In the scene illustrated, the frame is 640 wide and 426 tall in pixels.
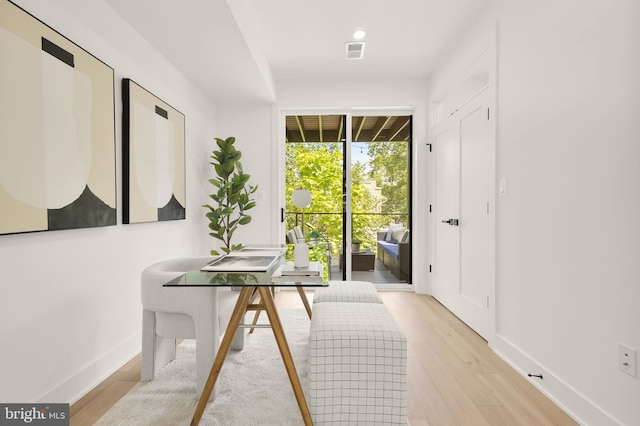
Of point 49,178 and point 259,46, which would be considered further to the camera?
point 259,46

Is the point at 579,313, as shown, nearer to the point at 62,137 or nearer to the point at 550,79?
the point at 550,79

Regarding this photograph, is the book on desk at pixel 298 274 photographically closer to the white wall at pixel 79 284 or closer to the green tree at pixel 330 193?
the white wall at pixel 79 284

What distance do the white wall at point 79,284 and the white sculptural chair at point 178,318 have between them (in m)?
0.34

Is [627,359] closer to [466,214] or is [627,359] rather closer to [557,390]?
[557,390]

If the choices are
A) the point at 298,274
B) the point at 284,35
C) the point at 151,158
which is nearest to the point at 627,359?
the point at 298,274

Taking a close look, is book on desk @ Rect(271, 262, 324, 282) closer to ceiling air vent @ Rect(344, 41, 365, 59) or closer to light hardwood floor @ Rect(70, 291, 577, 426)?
light hardwood floor @ Rect(70, 291, 577, 426)

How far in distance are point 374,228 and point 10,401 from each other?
12.2 ft

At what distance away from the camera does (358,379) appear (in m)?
1.61

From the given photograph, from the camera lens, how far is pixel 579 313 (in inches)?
69.9

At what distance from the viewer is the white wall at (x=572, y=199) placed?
151cm

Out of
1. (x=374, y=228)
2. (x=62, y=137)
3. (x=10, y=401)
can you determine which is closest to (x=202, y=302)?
(x=10, y=401)

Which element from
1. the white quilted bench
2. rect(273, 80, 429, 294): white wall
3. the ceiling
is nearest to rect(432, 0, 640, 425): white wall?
the ceiling

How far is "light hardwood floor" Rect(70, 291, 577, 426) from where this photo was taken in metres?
1.75

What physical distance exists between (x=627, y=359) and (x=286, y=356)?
1444 millimetres
